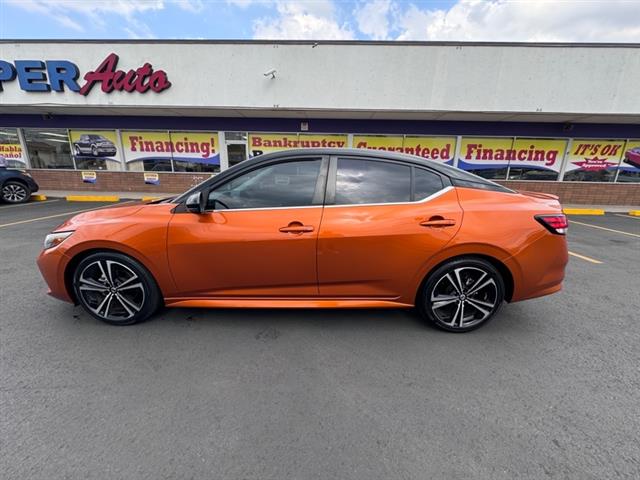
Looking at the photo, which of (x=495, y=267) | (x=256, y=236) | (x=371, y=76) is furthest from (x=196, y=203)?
(x=371, y=76)

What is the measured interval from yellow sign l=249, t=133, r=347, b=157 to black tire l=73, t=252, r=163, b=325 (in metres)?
9.73

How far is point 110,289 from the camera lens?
2.66 m

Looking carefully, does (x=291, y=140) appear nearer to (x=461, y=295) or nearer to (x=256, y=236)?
(x=256, y=236)

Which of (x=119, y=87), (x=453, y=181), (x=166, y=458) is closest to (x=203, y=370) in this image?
(x=166, y=458)

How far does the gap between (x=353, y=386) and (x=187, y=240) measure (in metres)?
1.82

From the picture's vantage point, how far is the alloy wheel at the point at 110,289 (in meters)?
2.63

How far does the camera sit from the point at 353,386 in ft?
6.73

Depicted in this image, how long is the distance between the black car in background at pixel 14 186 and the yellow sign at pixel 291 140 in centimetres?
765

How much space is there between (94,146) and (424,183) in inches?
569

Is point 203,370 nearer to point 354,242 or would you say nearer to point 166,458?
point 166,458

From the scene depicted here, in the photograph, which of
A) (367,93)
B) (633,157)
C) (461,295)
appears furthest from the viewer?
(633,157)

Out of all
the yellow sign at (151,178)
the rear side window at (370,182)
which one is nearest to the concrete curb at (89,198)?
the yellow sign at (151,178)

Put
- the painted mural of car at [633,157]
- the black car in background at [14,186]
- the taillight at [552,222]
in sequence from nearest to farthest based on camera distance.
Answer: the taillight at [552,222] → the black car in background at [14,186] → the painted mural of car at [633,157]

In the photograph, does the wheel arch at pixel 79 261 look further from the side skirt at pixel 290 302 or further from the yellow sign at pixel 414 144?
the yellow sign at pixel 414 144
